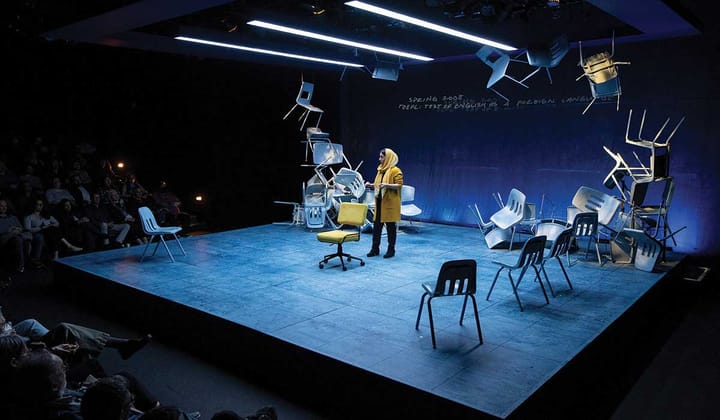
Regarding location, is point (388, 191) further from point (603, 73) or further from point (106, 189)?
point (106, 189)

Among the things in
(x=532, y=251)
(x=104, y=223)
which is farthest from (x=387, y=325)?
(x=104, y=223)

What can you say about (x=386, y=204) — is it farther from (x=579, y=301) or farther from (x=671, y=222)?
(x=671, y=222)

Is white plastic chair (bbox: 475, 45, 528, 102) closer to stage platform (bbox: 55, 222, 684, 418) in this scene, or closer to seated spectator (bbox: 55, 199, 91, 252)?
stage platform (bbox: 55, 222, 684, 418)

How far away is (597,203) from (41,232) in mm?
7889

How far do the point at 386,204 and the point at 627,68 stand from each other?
4.24 metres

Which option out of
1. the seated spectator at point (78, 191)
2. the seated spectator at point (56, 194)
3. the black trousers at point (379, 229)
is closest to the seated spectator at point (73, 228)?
the seated spectator at point (56, 194)

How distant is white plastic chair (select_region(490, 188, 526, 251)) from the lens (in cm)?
782

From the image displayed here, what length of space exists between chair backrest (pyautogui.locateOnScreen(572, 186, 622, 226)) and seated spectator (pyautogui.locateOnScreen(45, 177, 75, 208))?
7577mm

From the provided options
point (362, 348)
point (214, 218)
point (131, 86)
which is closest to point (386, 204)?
point (362, 348)

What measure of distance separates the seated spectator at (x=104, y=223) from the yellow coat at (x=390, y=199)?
4.32 meters

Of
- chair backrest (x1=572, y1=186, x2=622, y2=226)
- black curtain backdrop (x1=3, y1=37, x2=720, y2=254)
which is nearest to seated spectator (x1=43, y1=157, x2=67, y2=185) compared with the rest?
black curtain backdrop (x1=3, y1=37, x2=720, y2=254)

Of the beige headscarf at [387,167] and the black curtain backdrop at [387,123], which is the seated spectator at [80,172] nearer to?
the black curtain backdrop at [387,123]

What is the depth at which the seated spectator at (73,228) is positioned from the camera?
847 cm

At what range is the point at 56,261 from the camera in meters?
7.23
